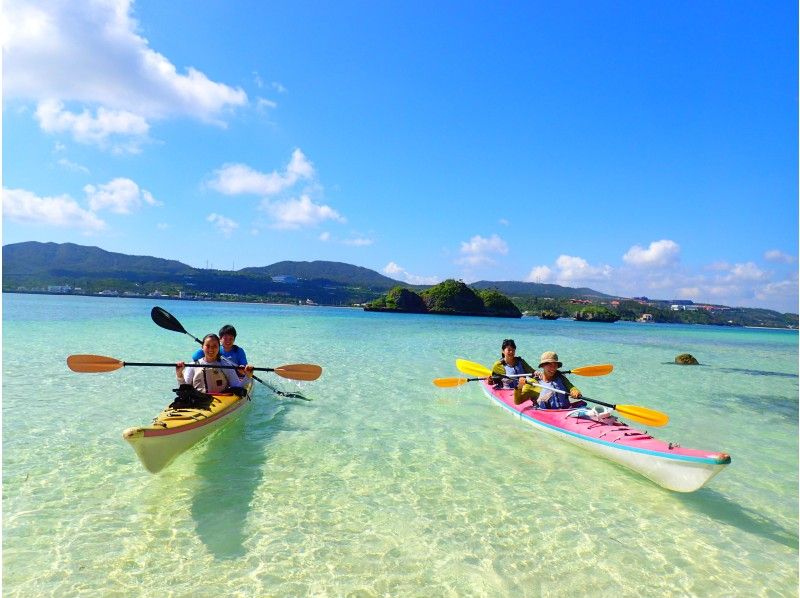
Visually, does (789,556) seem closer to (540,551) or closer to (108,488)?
(540,551)

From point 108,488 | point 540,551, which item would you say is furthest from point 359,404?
point 540,551

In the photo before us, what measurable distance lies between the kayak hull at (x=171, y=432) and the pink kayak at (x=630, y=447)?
19.0 ft

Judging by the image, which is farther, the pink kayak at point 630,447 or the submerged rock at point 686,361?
the submerged rock at point 686,361

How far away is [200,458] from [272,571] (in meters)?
3.27

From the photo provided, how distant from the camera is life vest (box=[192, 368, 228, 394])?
8.50 m

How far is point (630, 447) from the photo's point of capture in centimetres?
655

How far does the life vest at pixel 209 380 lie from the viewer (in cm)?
850

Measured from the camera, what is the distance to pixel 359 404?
11188 millimetres

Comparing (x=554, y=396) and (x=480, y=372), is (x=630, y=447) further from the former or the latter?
(x=480, y=372)

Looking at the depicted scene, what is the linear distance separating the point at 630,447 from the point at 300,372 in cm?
567

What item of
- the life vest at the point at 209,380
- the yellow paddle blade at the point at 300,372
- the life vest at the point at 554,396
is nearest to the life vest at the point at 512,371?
the life vest at the point at 554,396

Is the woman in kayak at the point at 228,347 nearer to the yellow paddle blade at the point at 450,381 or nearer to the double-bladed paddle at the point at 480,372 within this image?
the double-bladed paddle at the point at 480,372

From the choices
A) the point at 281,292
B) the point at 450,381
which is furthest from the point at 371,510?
the point at 281,292

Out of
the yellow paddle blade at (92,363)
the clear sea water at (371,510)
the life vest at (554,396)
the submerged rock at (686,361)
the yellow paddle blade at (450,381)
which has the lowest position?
the clear sea water at (371,510)
